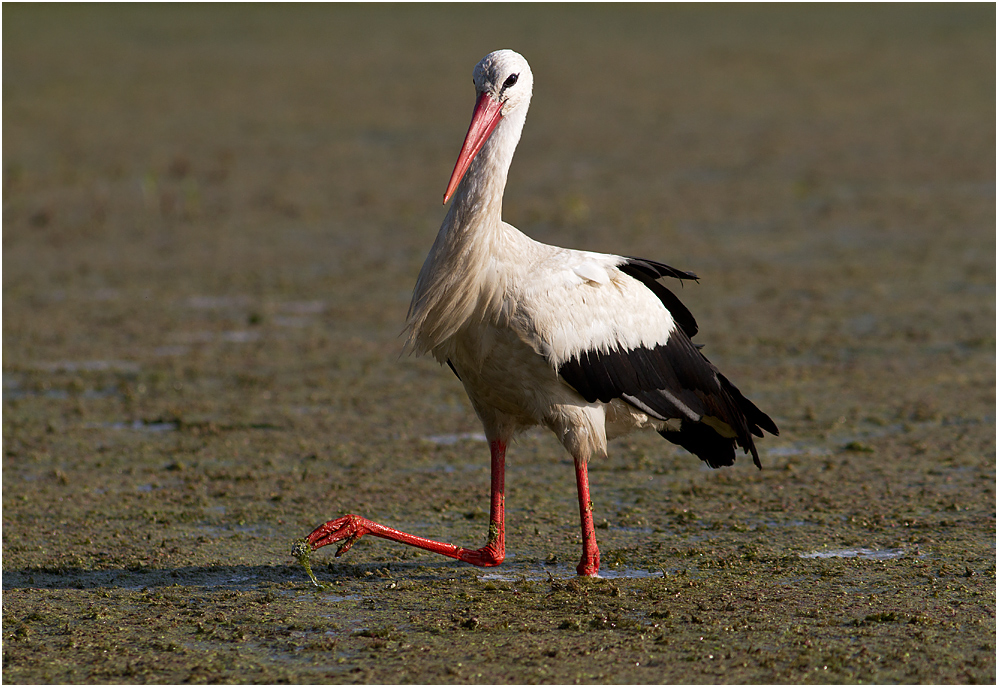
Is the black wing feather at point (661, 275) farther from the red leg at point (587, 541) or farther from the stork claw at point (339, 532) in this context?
the stork claw at point (339, 532)

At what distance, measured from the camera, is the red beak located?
14.6 feet

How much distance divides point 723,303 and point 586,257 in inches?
181

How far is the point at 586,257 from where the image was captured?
15.4 ft

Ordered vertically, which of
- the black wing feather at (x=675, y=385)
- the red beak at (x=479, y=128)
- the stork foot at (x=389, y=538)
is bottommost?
the stork foot at (x=389, y=538)

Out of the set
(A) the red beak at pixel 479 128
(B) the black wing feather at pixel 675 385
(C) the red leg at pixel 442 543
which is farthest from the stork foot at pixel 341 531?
(A) the red beak at pixel 479 128

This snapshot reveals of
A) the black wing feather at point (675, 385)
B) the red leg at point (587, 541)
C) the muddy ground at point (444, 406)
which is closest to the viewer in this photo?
the muddy ground at point (444, 406)

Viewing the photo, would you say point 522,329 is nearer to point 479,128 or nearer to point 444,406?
point 479,128

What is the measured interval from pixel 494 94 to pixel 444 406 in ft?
9.17

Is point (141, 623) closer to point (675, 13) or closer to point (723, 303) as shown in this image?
point (723, 303)

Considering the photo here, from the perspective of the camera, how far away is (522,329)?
4.42 m

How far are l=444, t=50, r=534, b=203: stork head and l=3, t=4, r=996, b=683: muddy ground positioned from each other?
1528 millimetres

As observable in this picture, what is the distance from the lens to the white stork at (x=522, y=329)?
4438 mm

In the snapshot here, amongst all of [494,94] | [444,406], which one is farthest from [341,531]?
[444,406]

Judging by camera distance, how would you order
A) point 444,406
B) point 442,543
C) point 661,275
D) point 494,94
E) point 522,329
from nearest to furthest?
point 522,329 < point 494,94 < point 442,543 < point 661,275 < point 444,406
